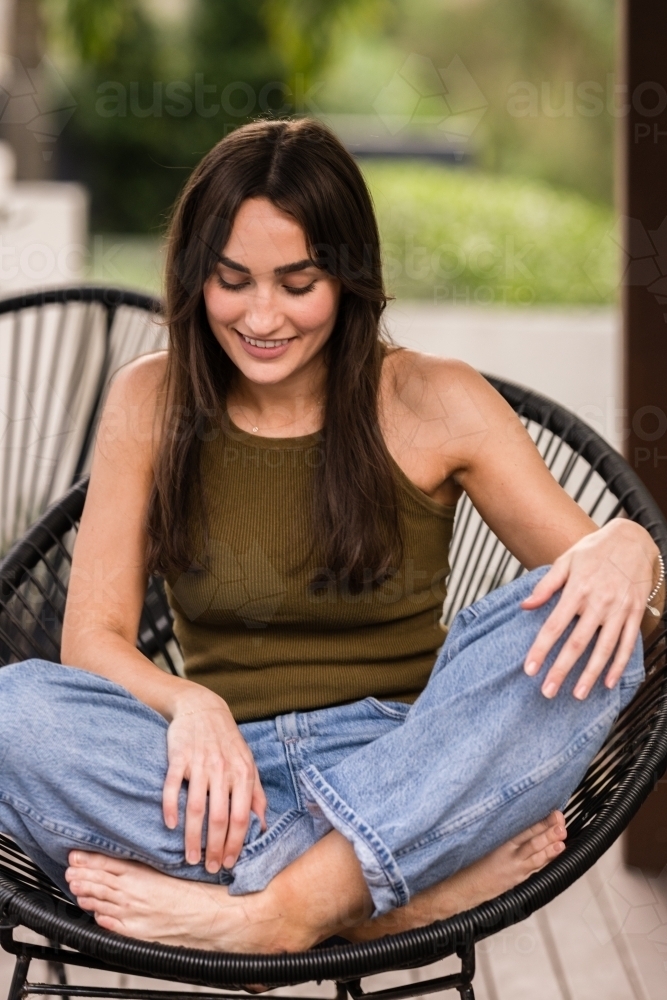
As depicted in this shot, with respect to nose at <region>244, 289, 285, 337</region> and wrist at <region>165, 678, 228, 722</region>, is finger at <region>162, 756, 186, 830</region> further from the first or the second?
nose at <region>244, 289, 285, 337</region>

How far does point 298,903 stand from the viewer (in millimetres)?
1156

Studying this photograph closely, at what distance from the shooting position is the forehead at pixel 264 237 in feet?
4.33

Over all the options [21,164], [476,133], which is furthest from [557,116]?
[21,164]

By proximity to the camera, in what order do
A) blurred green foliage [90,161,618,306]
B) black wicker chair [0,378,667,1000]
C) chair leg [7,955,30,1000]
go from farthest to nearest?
blurred green foliage [90,161,618,306]
chair leg [7,955,30,1000]
black wicker chair [0,378,667,1000]

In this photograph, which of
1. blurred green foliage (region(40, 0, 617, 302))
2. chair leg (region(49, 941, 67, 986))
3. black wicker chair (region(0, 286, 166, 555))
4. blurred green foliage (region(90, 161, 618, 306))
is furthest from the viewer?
blurred green foliage (region(40, 0, 617, 302))

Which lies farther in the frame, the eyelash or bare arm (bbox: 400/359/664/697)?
the eyelash

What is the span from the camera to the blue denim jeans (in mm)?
1125

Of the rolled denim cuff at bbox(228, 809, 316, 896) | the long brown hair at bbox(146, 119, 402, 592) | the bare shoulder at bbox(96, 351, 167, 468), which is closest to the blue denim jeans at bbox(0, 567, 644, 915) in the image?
the rolled denim cuff at bbox(228, 809, 316, 896)

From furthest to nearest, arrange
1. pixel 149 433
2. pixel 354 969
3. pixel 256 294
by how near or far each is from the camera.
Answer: pixel 149 433 → pixel 256 294 → pixel 354 969

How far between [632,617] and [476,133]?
37.7ft

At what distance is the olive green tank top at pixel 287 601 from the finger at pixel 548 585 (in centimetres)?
29

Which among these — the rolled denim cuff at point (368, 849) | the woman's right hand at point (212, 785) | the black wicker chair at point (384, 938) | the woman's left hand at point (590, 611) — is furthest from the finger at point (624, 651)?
the woman's right hand at point (212, 785)

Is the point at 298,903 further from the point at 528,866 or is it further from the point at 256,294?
the point at 256,294

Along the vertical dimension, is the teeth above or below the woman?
above
